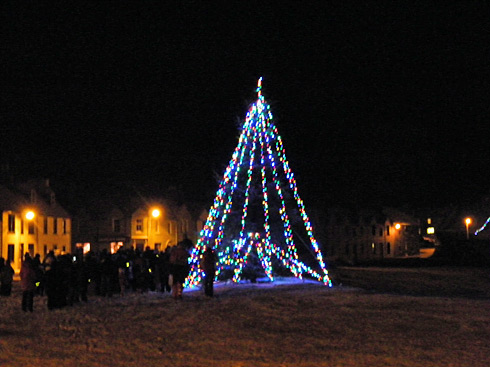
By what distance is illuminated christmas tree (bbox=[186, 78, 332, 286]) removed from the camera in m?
22.6

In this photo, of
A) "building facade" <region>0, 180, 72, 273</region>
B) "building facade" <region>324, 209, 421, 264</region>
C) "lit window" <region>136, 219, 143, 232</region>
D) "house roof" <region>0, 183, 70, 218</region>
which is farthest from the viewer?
"building facade" <region>324, 209, 421, 264</region>

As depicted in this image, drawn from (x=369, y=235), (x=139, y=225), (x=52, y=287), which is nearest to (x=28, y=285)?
(x=52, y=287)

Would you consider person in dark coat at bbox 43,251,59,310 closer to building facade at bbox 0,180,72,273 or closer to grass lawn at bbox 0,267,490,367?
grass lawn at bbox 0,267,490,367

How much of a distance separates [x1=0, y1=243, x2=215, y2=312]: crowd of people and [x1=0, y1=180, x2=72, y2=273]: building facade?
2102cm

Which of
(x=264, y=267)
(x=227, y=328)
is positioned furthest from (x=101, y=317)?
(x=264, y=267)

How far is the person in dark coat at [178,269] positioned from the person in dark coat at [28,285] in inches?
139

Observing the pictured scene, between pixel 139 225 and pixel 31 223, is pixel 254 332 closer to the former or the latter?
pixel 31 223

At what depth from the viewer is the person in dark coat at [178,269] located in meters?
17.0

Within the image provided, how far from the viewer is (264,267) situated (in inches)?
909

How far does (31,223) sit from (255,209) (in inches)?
1138

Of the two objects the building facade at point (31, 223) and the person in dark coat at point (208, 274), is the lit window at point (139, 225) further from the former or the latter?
the person in dark coat at point (208, 274)

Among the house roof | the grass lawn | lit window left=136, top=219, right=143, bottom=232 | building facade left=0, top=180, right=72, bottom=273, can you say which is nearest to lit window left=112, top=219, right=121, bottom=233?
lit window left=136, top=219, right=143, bottom=232

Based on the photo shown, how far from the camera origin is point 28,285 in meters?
15.3

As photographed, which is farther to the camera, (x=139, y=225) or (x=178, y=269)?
(x=139, y=225)
